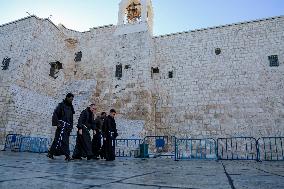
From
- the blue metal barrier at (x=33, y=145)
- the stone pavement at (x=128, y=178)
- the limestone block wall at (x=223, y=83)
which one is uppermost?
the limestone block wall at (x=223, y=83)

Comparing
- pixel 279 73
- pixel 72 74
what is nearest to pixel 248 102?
pixel 279 73

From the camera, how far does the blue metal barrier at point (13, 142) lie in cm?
1129

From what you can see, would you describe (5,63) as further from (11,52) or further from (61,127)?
(61,127)

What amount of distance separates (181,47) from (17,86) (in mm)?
9428

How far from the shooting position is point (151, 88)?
14.0 meters

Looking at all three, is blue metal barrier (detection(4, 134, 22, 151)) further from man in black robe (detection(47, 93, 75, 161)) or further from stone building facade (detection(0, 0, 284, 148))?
man in black robe (detection(47, 93, 75, 161))

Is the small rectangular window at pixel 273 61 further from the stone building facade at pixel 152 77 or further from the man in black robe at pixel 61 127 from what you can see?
the man in black robe at pixel 61 127

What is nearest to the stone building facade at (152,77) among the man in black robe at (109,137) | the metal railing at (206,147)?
the metal railing at (206,147)

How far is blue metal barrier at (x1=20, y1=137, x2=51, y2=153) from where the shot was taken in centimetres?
1163

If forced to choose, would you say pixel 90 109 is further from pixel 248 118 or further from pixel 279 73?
pixel 279 73

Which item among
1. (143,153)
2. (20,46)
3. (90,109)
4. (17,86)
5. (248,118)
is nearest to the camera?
(90,109)

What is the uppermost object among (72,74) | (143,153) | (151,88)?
(72,74)

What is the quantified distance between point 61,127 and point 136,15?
440 inches

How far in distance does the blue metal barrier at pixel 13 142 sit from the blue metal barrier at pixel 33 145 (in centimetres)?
18
